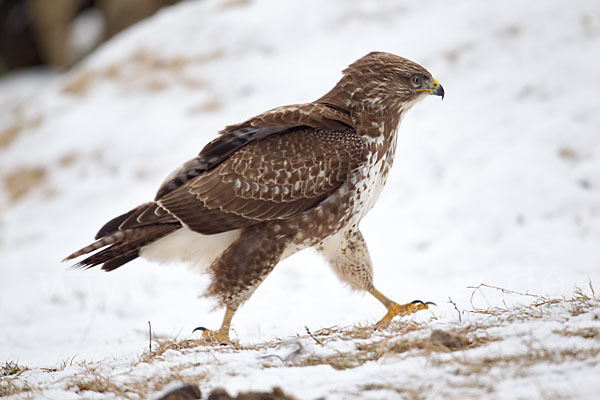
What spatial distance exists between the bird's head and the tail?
5.44 ft

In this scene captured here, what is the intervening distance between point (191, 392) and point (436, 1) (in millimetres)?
10546

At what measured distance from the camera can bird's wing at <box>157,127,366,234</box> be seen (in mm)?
4773

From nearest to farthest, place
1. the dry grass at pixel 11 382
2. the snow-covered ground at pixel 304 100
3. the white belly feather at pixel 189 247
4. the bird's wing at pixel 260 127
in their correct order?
→ 1. the dry grass at pixel 11 382
2. the bird's wing at pixel 260 127
3. the white belly feather at pixel 189 247
4. the snow-covered ground at pixel 304 100

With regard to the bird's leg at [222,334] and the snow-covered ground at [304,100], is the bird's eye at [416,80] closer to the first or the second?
the snow-covered ground at [304,100]

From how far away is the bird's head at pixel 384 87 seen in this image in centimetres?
508

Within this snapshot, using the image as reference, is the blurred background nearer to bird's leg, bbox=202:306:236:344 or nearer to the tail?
the tail

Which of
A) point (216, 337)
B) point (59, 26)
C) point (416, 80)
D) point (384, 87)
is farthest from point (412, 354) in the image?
point (59, 26)

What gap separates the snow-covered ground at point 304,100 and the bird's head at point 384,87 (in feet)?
5.79

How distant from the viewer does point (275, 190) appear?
4.81m

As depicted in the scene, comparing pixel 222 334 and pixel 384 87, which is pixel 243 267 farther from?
pixel 384 87

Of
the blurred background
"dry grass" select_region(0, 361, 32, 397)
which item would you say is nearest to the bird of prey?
"dry grass" select_region(0, 361, 32, 397)

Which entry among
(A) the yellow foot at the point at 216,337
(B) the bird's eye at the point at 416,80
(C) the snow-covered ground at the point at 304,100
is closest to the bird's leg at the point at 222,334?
(A) the yellow foot at the point at 216,337

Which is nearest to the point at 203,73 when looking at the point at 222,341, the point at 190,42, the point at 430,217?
the point at 190,42

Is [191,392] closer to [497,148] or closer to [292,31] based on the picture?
[497,148]
